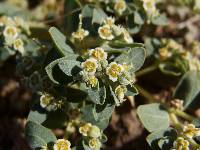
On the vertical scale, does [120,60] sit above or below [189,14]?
above

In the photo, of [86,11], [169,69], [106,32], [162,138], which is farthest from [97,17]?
[162,138]

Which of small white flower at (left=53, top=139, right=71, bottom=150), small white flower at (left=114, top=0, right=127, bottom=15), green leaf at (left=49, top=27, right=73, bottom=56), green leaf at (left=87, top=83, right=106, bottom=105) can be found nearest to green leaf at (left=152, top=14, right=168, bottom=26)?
small white flower at (left=114, top=0, right=127, bottom=15)

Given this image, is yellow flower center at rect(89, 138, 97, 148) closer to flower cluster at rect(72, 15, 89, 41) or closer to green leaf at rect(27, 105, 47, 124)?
green leaf at rect(27, 105, 47, 124)

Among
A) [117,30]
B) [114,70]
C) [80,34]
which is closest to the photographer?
[114,70]

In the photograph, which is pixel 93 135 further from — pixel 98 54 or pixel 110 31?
pixel 110 31

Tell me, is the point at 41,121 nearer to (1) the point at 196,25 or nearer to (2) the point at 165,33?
(2) the point at 165,33

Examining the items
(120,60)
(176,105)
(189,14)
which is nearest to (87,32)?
(120,60)
